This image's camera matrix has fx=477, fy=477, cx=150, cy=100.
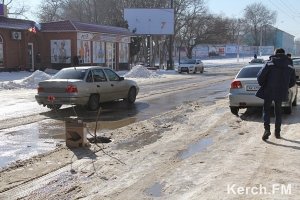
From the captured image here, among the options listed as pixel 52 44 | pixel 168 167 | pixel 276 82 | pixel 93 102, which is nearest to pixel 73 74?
pixel 93 102

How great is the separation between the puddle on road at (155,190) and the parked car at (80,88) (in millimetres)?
8585

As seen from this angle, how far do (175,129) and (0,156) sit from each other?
13.7 feet

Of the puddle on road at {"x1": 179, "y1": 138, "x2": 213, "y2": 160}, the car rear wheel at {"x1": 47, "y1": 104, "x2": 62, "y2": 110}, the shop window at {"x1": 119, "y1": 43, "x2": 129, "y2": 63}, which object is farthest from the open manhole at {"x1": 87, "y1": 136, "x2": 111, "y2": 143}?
the shop window at {"x1": 119, "y1": 43, "x2": 129, "y2": 63}

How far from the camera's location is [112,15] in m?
75.8

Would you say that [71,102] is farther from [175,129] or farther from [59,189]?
[59,189]

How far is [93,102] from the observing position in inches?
597

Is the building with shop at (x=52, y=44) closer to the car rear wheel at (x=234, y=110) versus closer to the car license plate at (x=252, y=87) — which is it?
the car rear wheel at (x=234, y=110)

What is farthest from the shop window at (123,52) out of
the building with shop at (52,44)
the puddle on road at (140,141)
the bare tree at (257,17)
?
the bare tree at (257,17)

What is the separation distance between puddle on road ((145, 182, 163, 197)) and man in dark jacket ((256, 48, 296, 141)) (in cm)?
374

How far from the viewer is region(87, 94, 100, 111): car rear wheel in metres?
15.0

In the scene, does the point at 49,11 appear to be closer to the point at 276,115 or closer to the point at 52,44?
the point at 52,44

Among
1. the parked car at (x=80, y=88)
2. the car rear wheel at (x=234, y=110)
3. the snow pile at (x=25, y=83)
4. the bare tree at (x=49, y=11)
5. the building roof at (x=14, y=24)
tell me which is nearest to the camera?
the car rear wheel at (x=234, y=110)

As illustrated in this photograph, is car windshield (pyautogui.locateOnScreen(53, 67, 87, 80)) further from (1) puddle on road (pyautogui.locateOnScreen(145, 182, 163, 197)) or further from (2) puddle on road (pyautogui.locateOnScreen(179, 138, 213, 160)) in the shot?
(1) puddle on road (pyautogui.locateOnScreen(145, 182, 163, 197))

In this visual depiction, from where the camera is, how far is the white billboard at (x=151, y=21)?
58500mm
